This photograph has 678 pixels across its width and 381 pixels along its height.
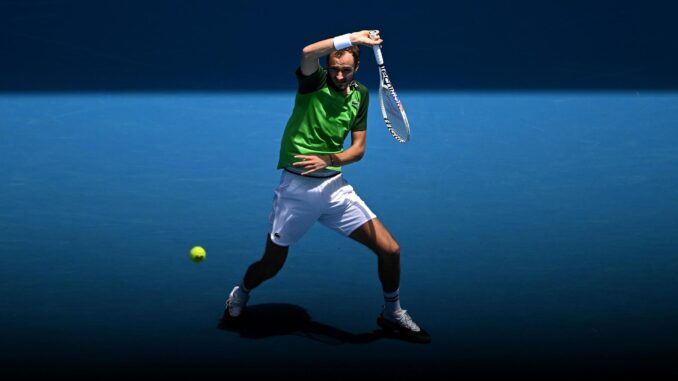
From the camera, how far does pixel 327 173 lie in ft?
23.5

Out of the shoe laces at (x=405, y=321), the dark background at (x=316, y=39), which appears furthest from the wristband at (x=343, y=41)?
the dark background at (x=316, y=39)

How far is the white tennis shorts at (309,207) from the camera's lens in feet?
23.4

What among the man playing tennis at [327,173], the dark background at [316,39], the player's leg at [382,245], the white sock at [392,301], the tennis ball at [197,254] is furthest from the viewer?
the dark background at [316,39]

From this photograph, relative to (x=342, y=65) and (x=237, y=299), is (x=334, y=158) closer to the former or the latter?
(x=342, y=65)

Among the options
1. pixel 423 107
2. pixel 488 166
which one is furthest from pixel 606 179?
pixel 423 107

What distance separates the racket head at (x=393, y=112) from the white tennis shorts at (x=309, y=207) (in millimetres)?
489

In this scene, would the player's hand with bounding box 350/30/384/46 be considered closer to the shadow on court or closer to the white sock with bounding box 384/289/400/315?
the white sock with bounding box 384/289/400/315

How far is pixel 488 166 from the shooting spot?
10.1 meters

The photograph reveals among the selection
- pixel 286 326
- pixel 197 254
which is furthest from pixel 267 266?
pixel 197 254

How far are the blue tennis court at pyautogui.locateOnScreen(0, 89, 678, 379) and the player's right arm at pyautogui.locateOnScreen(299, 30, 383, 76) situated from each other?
1521 mm

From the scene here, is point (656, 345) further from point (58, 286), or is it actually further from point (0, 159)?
point (0, 159)

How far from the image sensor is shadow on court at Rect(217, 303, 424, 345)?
7.28 m

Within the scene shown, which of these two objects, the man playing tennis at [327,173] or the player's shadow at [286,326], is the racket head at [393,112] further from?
the player's shadow at [286,326]

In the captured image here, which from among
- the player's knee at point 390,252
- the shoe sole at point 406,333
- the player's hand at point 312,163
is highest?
the player's hand at point 312,163
